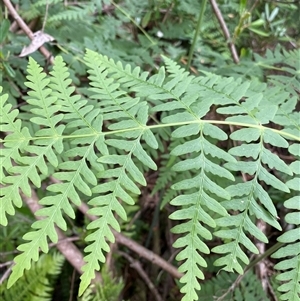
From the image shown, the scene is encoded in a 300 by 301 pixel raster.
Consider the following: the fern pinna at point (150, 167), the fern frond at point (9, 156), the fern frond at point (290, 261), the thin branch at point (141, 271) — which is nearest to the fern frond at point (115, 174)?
the fern pinna at point (150, 167)

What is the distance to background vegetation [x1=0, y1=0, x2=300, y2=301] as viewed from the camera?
0.91 m

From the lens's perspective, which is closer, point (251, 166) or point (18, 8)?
point (251, 166)

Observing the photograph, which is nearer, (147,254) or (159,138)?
(159,138)

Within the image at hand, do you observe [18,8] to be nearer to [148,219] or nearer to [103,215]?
[148,219]

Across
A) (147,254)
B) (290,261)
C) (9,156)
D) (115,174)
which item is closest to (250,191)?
(290,261)

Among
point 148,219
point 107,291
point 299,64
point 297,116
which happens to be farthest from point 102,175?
point 148,219

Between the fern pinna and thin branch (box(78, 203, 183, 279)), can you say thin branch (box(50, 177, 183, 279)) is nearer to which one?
thin branch (box(78, 203, 183, 279))

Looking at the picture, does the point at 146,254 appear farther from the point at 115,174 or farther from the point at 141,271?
the point at 115,174

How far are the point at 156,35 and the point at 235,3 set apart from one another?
379 mm

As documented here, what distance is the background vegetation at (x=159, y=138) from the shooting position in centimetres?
91

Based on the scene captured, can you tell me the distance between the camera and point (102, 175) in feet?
2.93

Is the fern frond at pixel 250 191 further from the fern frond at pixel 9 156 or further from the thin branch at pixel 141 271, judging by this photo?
the thin branch at pixel 141 271

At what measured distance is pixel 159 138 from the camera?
1465mm

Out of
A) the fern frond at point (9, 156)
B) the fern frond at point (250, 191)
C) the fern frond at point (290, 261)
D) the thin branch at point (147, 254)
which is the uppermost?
the fern frond at point (9, 156)
